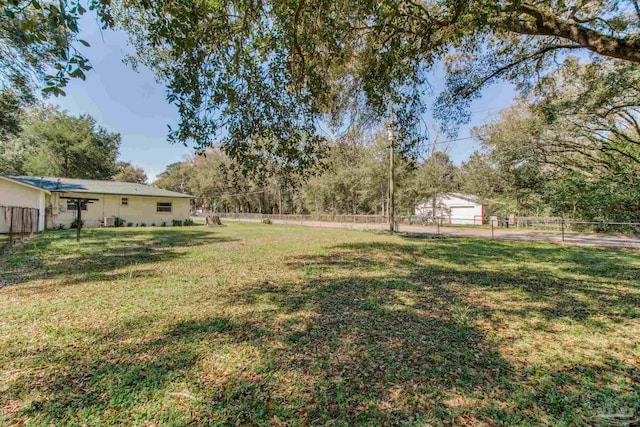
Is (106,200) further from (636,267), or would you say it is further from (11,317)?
(636,267)

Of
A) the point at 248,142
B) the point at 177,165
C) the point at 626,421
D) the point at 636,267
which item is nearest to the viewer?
the point at 626,421

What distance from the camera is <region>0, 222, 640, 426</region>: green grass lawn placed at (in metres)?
2.11

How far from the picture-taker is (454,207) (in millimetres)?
31297

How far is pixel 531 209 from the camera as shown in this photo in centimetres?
1975

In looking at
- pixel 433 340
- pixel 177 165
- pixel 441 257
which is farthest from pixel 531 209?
pixel 177 165

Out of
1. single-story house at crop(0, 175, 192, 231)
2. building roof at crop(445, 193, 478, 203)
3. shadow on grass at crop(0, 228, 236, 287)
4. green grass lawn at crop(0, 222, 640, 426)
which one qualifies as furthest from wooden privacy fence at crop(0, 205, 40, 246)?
building roof at crop(445, 193, 478, 203)

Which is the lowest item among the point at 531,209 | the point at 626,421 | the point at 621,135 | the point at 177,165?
the point at 626,421

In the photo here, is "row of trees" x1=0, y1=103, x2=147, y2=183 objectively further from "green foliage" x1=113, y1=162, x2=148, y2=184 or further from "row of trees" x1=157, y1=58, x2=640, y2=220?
"row of trees" x1=157, y1=58, x2=640, y2=220

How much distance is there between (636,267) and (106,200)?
1030 inches

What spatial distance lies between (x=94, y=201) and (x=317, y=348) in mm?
16850

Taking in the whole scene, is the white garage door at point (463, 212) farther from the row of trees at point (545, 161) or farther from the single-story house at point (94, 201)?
the single-story house at point (94, 201)

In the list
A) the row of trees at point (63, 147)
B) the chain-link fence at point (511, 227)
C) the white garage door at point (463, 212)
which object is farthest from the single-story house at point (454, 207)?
the row of trees at point (63, 147)

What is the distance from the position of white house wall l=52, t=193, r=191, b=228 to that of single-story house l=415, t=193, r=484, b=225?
22239 millimetres

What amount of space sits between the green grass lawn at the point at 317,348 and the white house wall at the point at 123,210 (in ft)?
48.8
